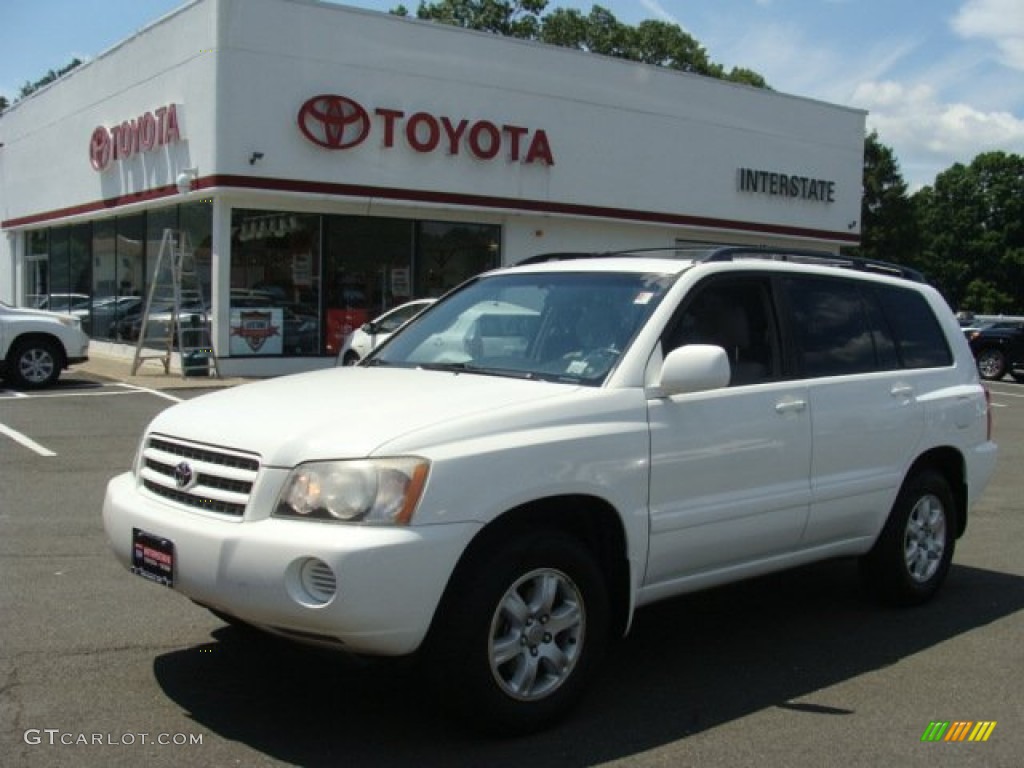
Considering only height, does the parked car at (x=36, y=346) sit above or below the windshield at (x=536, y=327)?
below

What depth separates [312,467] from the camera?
3729 mm

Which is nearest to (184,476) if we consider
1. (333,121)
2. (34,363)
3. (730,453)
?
(730,453)

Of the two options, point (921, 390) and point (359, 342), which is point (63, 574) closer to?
point (921, 390)

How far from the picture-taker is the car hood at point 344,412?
3.77 m

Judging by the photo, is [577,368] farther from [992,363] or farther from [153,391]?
[992,363]

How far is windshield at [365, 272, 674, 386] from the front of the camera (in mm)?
4605

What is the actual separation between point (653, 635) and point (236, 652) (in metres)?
2.01

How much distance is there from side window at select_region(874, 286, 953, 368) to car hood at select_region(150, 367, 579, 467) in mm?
2450

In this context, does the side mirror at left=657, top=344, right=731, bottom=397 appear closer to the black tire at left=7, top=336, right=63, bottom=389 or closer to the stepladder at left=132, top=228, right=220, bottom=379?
the black tire at left=7, top=336, right=63, bottom=389

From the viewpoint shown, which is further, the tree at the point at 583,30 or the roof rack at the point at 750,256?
the tree at the point at 583,30

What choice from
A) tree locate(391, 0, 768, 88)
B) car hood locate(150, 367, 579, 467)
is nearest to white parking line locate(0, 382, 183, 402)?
car hood locate(150, 367, 579, 467)

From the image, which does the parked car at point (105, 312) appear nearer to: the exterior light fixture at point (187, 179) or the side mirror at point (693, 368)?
the exterior light fixture at point (187, 179)

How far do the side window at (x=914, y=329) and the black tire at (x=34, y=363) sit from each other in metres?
13.4

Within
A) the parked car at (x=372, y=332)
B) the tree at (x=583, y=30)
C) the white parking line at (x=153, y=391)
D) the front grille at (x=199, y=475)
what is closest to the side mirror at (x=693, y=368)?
the front grille at (x=199, y=475)
